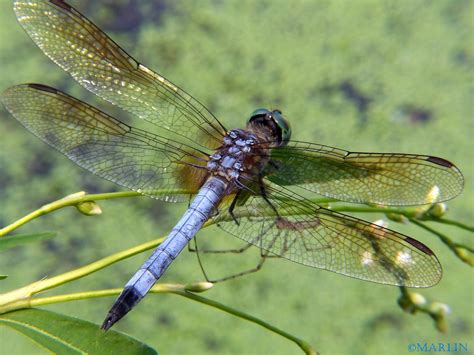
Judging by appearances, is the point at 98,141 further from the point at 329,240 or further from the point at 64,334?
the point at 329,240

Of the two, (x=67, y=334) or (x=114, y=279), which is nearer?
(x=67, y=334)

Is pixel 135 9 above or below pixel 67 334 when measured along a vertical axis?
above

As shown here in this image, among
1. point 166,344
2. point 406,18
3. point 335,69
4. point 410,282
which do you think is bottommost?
point 166,344

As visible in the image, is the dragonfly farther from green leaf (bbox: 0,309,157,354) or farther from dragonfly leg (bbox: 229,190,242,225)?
green leaf (bbox: 0,309,157,354)

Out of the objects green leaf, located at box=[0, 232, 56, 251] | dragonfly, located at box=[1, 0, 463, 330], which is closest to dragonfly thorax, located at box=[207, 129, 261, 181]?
dragonfly, located at box=[1, 0, 463, 330]

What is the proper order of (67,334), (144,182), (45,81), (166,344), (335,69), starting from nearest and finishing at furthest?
(67,334) → (144,182) → (166,344) → (45,81) → (335,69)

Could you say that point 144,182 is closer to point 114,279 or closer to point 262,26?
point 114,279

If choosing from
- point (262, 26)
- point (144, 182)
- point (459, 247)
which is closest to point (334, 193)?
point (459, 247)
